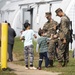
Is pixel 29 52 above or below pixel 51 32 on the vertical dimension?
below

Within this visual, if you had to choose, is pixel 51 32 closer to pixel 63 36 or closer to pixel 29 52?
pixel 63 36

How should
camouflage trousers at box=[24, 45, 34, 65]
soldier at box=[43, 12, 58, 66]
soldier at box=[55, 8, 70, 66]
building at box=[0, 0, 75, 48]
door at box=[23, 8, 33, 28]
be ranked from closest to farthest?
camouflage trousers at box=[24, 45, 34, 65]
soldier at box=[55, 8, 70, 66]
soldier at box=[43, 12, 58, 66]
building at box=[0, 0, 75, 48]
door at box=[23, 8, 33, 28]

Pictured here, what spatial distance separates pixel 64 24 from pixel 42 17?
1846cm

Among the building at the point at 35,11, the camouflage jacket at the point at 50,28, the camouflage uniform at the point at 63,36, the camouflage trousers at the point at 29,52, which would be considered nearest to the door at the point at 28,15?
the building at the point at 35,11

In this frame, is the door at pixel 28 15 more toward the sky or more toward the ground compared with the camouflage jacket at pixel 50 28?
more toward the sky

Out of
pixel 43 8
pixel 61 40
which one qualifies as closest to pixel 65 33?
pixel 61 40

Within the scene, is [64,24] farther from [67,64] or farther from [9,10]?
[9,10]

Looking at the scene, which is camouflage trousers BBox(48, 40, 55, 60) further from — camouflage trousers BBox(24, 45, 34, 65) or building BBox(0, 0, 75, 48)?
building BBox(0, 0, 75, 48)

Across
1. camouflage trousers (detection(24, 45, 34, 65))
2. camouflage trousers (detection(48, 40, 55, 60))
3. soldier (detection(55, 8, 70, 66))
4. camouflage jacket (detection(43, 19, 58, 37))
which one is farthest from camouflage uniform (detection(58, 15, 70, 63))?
camouflage trousers (detection(24, 45, 34, 65))

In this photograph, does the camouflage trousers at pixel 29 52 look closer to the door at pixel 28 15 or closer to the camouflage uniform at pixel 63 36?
the camouflage uniform at pixel 63 36

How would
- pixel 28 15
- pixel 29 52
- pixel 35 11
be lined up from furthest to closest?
pixel 28 15 < pixel 35 11 < pixel 29 52

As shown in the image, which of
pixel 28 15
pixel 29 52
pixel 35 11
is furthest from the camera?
pixel 28 15

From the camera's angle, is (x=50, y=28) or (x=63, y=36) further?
(x=50, y=28)


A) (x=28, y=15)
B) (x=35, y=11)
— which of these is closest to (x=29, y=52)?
(x=35, y=11)
